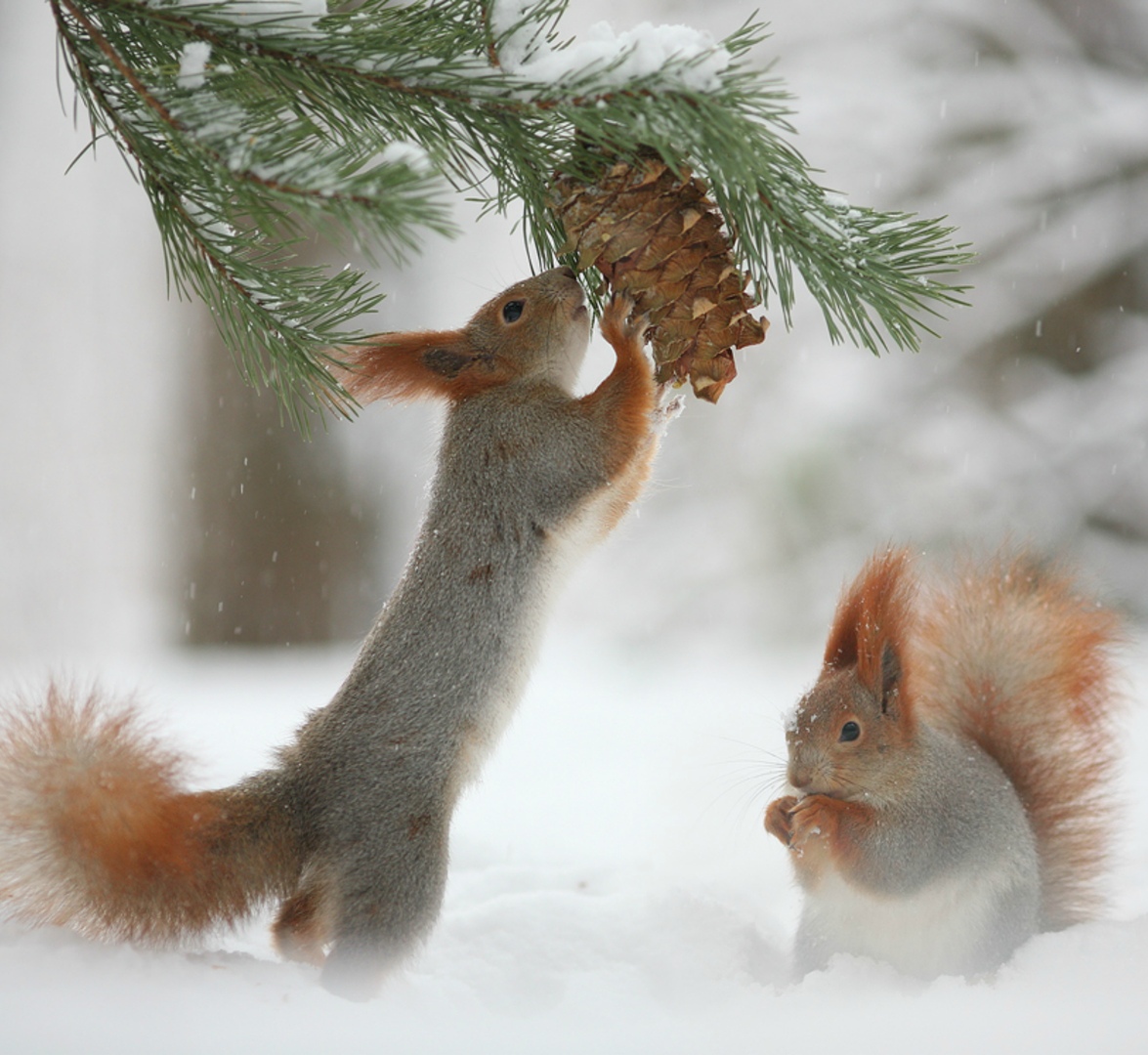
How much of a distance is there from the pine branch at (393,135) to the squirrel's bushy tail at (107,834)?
12.0 inches

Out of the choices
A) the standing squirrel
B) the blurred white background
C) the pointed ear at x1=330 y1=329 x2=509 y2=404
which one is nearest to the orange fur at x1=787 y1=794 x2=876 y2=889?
the standing squirrel

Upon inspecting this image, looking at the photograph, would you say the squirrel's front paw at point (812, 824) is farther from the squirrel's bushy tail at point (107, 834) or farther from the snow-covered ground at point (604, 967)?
the squirrel's bushy tail at point (107, 834)

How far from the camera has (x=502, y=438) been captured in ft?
3.52

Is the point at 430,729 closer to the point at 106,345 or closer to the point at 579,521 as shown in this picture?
the point at 579,521

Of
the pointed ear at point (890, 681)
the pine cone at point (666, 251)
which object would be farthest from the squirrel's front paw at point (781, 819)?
the pine cone at point (666, 251)

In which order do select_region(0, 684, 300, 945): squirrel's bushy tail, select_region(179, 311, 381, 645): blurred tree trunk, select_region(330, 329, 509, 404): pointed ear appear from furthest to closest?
1. select_region(179, 311, 381, 645): blurred tree trunk
2. select_region(330, 329, 509, 404): pointed ear
3. select_region(0, 684, 300, 945): squirrel's bushy tail

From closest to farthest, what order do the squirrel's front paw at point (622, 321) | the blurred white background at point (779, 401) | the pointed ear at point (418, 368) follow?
the squirrel's front paw at point (622, 321) → the pointed ear at point (418, 368) → the blurred white background at point (779, 401)

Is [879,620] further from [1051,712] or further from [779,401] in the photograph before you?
[779,401]

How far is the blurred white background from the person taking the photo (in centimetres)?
328

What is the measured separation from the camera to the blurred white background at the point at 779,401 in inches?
129

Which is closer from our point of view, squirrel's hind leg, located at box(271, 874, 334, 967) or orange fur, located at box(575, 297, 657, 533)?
squirrel's hind leg, located at box(271, 874, 334, 967)

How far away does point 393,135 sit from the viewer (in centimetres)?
76

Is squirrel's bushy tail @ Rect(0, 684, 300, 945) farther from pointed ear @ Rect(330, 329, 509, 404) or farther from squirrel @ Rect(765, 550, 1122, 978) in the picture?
squirrel @ Rect(765, 550, 1122, 978)

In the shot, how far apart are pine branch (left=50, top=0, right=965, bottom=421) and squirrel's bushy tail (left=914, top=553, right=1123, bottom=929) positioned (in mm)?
438
